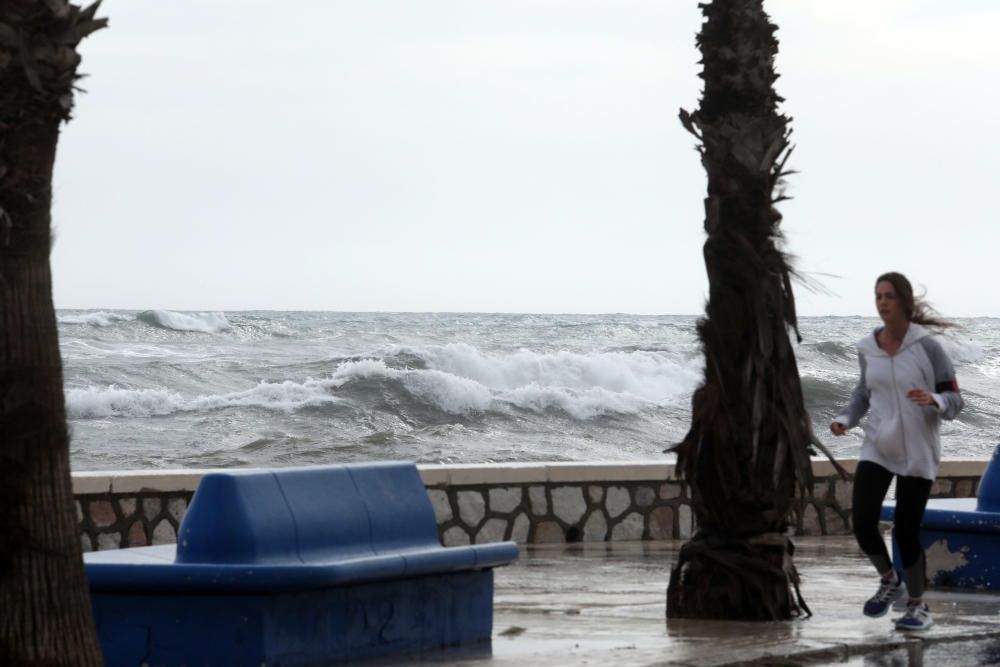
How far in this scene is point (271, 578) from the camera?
6156mm

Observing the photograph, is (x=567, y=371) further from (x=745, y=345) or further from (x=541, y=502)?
(x=745, y=345)

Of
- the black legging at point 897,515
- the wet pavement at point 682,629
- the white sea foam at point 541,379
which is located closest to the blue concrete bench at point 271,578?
the wet pavement at point 682,629

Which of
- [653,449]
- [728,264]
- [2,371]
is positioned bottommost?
[653,449]

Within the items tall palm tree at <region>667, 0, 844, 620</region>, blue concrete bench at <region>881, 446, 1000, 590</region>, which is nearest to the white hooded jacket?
tall palm tree at <region>667, 0, 844, 620</region>

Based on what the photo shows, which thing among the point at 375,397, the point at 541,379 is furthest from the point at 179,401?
the point at 541,379

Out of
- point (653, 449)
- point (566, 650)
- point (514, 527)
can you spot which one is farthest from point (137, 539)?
point (653, 449)

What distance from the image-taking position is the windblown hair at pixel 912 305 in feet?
26.3

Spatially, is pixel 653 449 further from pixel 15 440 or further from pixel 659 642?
pixel 15 440

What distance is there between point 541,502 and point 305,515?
19.4ft

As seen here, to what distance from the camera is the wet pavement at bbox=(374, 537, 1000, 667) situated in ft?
22.5

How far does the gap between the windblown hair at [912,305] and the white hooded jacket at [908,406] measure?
7 cm

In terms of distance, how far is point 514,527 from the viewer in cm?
1220

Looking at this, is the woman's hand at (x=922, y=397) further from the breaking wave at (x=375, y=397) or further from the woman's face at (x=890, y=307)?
the breaking wave at (x=375, y=397)

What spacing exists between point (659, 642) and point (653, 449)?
20.0 m
